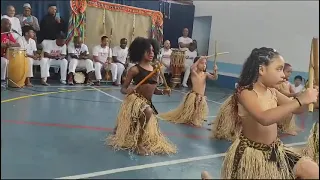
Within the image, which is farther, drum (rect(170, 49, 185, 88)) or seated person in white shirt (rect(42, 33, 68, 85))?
drum (rect(170, 49, 185, 88))

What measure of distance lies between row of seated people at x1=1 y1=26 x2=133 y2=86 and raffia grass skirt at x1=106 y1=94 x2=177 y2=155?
348 centimetres

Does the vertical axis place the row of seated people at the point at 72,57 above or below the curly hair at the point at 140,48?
below

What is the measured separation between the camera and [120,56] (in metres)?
7.86

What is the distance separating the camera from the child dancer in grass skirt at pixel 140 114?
10.5 ft

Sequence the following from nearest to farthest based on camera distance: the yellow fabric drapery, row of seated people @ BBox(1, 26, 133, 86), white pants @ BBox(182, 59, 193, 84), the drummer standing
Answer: the drummer standing < row of seated people @ BBox(1, 26, 133, 86) < the yellow fabric drapery < white pants @ BBox(182, 59, 193, 84)

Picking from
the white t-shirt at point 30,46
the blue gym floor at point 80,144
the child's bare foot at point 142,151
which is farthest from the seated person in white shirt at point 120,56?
the child's bare foot at point 142,151

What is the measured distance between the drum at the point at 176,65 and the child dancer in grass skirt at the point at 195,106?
3299 mm

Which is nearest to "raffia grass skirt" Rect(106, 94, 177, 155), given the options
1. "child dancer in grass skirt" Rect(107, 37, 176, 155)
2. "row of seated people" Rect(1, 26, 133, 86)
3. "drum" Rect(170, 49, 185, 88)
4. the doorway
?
"child dancer in grass skirt" Rect(107, 37, 176, 155)

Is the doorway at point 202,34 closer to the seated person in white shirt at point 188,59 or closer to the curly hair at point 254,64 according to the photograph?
the seated person in white shirt at point 188,59

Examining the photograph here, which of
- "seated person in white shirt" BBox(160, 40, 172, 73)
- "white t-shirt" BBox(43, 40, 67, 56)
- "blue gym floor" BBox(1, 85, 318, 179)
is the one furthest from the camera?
"seated person in white shirt" BBox(160, 40, 172, 73)

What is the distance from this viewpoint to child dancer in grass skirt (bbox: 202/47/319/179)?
1.92 m

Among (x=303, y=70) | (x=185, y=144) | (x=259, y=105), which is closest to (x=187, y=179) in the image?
(x=259, y=105)

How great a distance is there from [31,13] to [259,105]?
6.18m

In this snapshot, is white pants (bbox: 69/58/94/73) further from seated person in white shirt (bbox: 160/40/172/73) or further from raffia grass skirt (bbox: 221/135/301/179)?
raffia grass skirt (bbox: 221/135/301/179)
